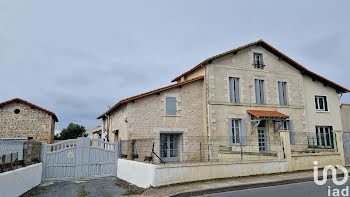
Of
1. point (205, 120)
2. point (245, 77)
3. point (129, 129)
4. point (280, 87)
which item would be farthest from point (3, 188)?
point (280, 87)

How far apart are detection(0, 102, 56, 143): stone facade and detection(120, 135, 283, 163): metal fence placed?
7.29 meters

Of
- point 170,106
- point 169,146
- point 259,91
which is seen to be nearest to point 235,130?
point 259,91

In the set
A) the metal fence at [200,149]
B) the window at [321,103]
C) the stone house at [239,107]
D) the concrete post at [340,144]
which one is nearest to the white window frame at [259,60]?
the stone house at [239,107]

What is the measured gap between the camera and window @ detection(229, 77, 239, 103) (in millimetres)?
16078

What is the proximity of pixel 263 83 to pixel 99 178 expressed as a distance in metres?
11.8

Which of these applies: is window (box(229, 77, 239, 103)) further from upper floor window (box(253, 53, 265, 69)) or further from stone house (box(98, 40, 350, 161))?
upper floor window (box(253, 53, 265, 69))

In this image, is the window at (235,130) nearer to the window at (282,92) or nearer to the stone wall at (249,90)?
the stone wall at (249,90)

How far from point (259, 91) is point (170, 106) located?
6227mm

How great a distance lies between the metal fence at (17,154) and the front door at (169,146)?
6332mm

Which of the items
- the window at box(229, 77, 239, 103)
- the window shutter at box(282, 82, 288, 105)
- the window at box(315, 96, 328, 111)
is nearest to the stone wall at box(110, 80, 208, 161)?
the window at box(229, 77, 239, 103)

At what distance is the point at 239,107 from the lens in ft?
52.4

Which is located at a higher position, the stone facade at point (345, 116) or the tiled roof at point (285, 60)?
the tiled roof at point (285, 60)

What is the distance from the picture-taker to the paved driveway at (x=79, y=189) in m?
8.15

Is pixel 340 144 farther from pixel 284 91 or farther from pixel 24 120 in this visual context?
pixel 24 120
